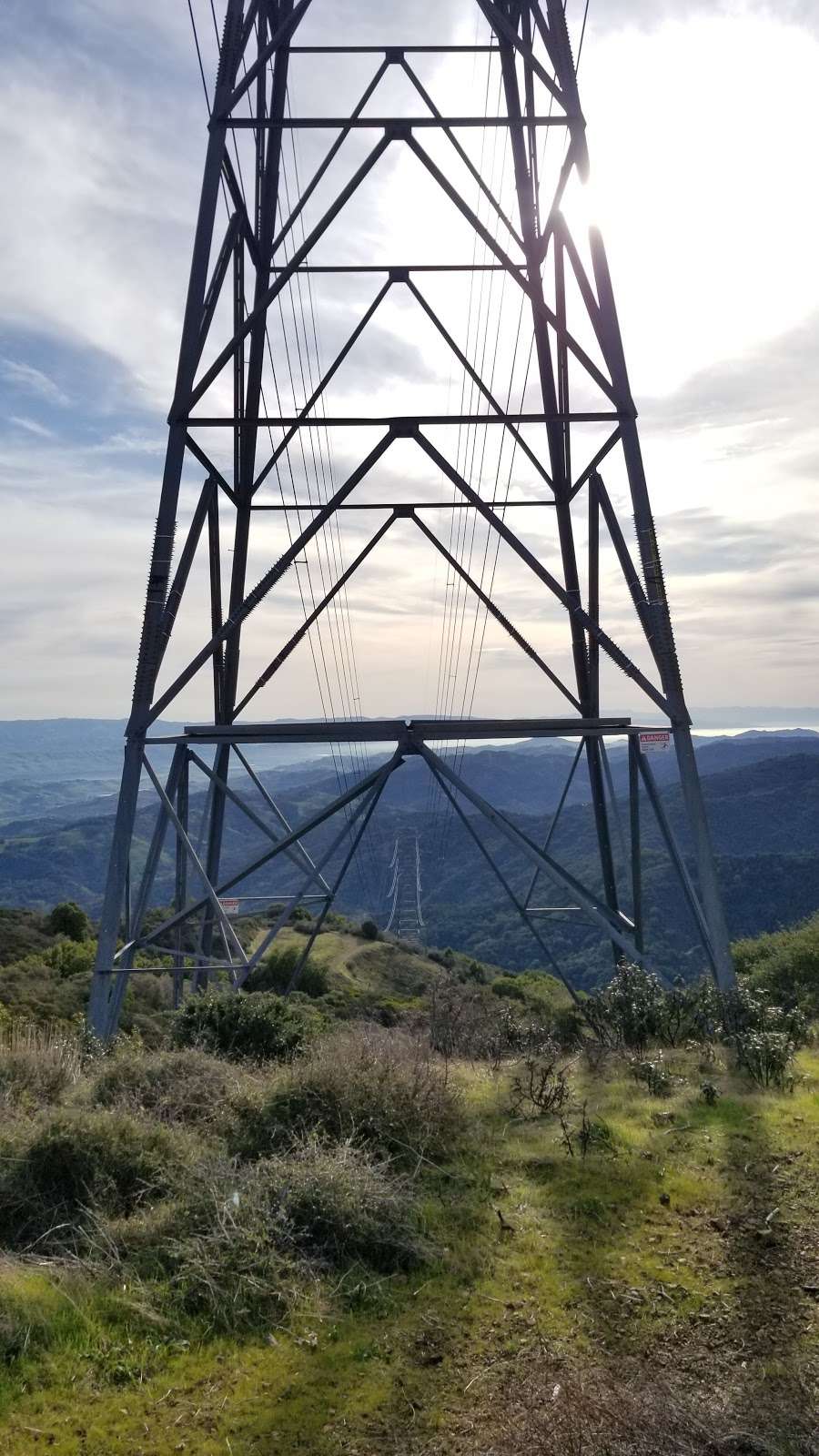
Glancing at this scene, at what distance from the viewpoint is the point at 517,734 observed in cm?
1235

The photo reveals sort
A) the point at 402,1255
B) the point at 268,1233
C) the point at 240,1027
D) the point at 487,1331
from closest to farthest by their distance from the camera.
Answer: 1. the point at 487,1331
2. the point at 268,1233
3. the point at 402,1255
4. the point at 240,1027

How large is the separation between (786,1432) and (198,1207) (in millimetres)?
3325

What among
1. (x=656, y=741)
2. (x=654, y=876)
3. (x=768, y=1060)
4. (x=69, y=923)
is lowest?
(x=654, y=876)

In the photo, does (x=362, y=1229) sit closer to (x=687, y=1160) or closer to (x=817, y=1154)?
(x=687, y=1160)

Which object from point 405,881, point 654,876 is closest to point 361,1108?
point 654,876

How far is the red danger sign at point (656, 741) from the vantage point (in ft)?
36.3

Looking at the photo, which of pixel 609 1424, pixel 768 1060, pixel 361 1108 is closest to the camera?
pixel 609 1424

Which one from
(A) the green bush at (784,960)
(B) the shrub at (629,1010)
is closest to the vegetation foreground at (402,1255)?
(B) the shrub at (629,1010)

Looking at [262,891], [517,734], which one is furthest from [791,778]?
[517,734]

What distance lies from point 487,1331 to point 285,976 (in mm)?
31351

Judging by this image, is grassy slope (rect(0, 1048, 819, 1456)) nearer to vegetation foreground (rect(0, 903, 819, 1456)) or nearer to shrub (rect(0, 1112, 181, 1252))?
A: vegetation foreground (rect(0, 903, 819, 1456))

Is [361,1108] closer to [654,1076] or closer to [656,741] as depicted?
[654,1076]

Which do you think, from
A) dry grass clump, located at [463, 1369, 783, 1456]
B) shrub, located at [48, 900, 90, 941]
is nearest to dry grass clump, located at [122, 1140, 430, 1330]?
dry grass clump, located at [463, 1369, 783, 1456]

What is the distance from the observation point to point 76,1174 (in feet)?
19.9
